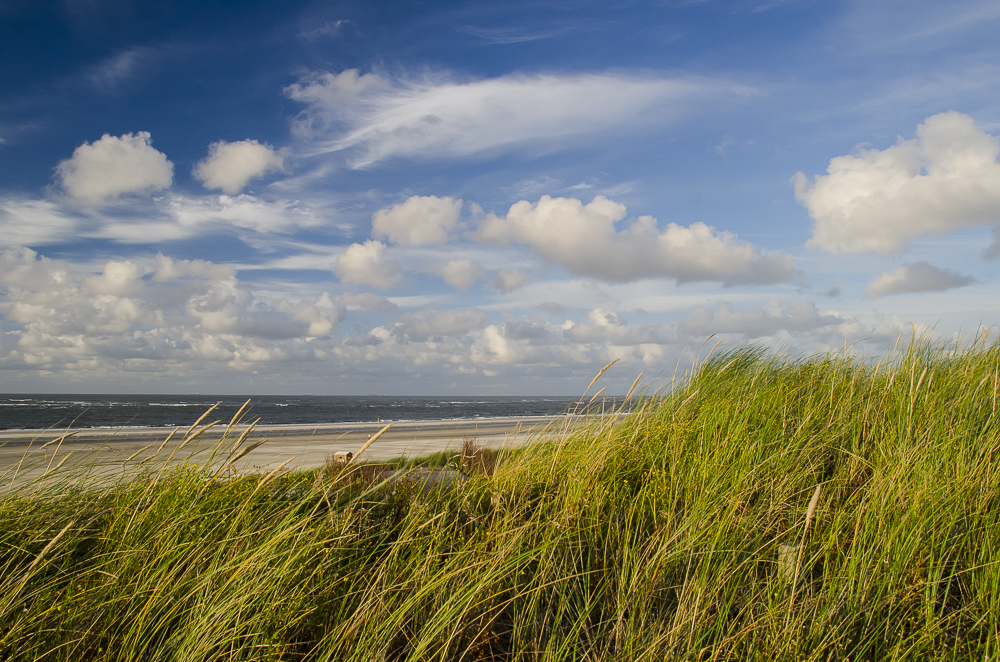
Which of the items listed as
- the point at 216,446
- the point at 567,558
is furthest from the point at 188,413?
the point at 567,558

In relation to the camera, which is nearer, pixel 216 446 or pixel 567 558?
pixel 567 558

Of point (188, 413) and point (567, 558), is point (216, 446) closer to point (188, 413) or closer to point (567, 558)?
point (567, 558)

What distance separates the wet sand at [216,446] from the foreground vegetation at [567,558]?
0.31 metres

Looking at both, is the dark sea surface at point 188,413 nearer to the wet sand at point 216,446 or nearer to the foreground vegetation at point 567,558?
the wet sand at point 216,446

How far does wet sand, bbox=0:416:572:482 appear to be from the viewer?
4.26m

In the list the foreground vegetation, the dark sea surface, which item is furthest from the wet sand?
the dark sea surface

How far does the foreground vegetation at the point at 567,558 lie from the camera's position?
260 cm

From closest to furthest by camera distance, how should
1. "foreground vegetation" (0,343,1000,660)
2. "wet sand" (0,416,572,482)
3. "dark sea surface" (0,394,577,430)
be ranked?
1. "foreground vegetation" (0,343,1000,660)
2. "wet sand" (0,416,572,482)
3. "dark sea surface" (0,394,577,430)

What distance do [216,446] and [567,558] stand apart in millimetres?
2550

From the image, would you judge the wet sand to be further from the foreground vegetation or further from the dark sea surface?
the dark sea surface

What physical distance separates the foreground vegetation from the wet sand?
314 mm

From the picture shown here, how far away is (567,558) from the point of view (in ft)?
11.0

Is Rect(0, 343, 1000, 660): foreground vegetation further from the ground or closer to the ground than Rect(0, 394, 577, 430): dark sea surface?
further from the ground

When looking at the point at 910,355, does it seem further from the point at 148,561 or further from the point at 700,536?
the point at 148,561
